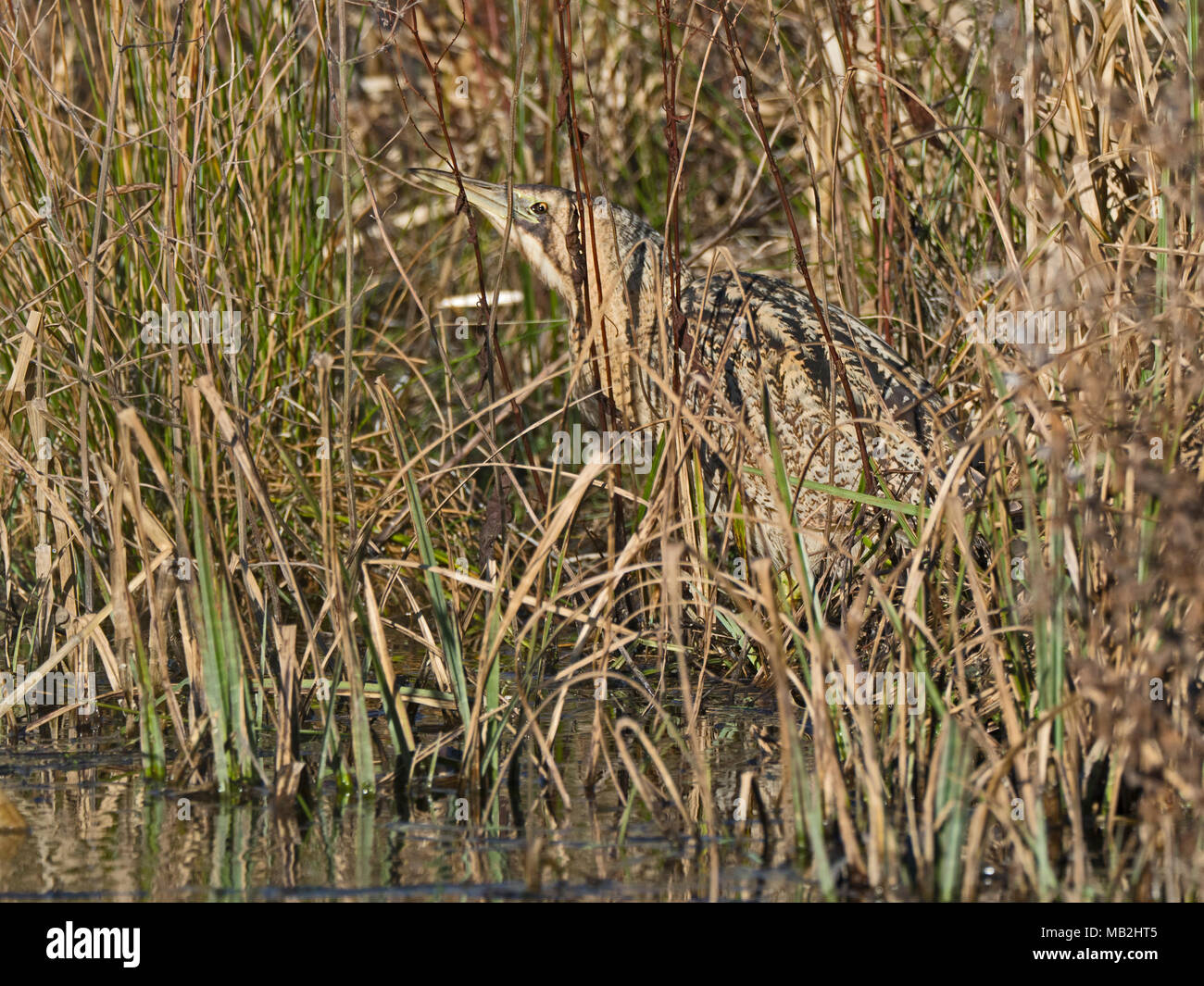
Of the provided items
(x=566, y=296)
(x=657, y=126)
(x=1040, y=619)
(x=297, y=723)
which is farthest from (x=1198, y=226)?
(x=657, y=126)

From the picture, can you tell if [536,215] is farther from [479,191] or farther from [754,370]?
[754,370]

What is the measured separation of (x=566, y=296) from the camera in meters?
3.95

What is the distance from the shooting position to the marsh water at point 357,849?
2.03 meters

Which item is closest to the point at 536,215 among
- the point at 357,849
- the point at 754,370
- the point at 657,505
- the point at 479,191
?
the point at 479,191

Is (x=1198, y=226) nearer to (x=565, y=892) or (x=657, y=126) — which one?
(x=565, y=892)

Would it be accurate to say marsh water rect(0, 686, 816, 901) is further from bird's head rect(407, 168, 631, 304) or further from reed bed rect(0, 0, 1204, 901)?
bird's head rect(407, 168, 631, 304)

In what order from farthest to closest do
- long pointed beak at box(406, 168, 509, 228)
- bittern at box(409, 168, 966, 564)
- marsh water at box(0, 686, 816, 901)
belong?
long pointed beak at box(406, 168, 509, 228), bittern at box(409, 168, 966, 564), marsh water at box(0, 686, 816, 901)

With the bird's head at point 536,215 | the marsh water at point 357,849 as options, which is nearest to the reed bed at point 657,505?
the marsh water at point 357,849

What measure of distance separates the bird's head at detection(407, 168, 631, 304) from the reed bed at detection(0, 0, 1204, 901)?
0.25 meters

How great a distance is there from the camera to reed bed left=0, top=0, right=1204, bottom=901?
206 centimetres

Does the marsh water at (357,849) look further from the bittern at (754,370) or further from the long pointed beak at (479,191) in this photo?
the long pointed beak at (479,191)

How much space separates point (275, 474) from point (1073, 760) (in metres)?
2.19

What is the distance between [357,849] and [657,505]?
73cm

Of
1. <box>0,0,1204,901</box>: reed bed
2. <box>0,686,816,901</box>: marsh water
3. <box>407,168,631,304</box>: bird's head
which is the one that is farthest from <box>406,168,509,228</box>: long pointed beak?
<box>0,686,816,901</box>: marsh water
